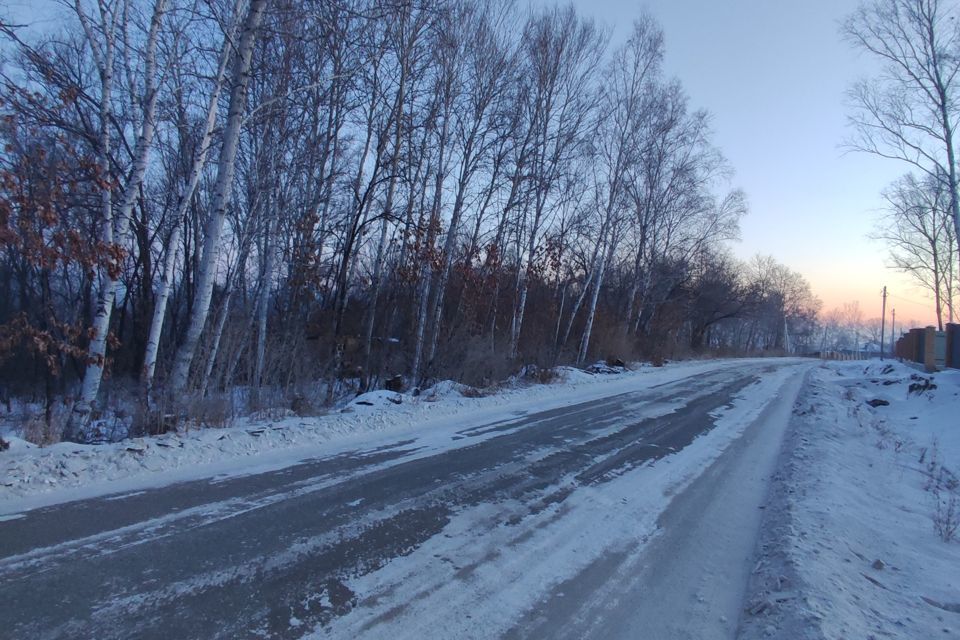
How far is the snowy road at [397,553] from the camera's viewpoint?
2.87 m

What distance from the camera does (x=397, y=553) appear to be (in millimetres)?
3695

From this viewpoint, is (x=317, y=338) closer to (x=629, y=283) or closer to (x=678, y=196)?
(x=678, y=196)

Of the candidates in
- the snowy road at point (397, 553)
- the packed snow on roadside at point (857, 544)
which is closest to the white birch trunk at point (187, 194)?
the snowy road at point (397, 553)

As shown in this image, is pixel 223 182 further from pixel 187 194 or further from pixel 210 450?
pixel 210 450

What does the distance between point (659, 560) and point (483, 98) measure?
45.4ft

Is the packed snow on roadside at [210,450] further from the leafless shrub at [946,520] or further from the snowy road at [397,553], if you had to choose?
the leafless shrub at [946,520]

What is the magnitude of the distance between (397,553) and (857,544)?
395 centimetres

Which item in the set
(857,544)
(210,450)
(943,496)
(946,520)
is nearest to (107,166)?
(210,450)

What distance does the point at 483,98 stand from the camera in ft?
48.6

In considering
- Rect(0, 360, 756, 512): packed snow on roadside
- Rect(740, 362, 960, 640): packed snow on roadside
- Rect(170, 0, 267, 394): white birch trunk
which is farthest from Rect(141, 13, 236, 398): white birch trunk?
Rect(740, 362, 960, 640): packed snow on roadside

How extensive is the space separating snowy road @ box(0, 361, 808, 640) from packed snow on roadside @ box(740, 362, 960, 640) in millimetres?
279

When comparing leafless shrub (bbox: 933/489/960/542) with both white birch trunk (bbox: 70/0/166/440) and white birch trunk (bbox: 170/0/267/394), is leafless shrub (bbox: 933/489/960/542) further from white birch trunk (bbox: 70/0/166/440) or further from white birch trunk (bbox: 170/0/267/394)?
white birch trunk (bbox: 70/0/166/440)

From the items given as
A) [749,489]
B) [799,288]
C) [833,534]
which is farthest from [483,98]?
[799,288]

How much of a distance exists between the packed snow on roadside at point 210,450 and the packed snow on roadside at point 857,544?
476 cm
